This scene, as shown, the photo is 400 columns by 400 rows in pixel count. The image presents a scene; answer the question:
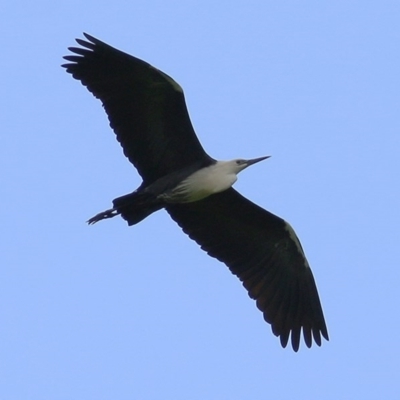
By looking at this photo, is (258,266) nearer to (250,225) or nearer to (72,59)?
(250,225)

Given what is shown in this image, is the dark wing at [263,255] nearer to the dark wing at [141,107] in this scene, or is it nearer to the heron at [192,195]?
the heron at [192,195]

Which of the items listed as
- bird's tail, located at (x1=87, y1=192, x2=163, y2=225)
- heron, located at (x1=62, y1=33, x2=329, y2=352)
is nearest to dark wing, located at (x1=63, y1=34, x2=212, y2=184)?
heron, located at (x1=62, y1=33, x2=329, y2=352)


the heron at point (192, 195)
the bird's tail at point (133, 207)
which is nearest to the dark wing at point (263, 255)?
the heron at point (192, 195)

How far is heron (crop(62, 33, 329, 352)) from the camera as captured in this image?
14.2m

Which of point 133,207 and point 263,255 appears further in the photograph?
point 263,255

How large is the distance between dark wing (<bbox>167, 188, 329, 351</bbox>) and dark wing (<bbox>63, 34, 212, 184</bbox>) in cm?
85

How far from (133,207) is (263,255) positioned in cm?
215

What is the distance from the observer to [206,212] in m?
15.3

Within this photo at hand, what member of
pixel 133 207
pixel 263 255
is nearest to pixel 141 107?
pixel 133 207

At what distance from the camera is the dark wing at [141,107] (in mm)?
14117

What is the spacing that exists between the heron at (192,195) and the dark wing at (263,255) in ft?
0.04

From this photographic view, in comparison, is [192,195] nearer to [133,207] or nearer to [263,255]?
[133,207]

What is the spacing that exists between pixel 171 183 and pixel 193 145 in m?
0.56

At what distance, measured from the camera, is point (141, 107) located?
14.3 metres
